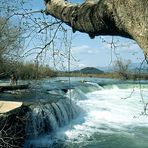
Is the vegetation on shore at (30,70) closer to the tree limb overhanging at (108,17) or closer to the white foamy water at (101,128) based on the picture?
the tree limb overhanging at (108,17)

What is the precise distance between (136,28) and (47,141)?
11.8 metres

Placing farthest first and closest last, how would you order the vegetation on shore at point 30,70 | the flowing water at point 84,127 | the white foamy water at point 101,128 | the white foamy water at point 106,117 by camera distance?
the white foamy water at point 106,117 < the white foamy water at point 101,128 < the flowing water at point 84,127 < the vegetation on shore at point 30,70

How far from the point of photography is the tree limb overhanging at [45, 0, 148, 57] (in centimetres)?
163

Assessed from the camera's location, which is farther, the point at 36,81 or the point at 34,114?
the point at 34,114

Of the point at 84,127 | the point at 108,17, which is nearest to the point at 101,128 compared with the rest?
the point at 84,127

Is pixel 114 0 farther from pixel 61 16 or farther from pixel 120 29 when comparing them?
pixel 61 16

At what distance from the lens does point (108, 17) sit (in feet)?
5.92

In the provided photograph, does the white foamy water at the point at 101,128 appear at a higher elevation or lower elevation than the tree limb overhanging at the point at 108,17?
lower

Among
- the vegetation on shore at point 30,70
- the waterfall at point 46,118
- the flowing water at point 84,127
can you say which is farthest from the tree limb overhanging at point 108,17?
the waterfall at point 46,118

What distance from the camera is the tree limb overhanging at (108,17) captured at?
1629 millimetres

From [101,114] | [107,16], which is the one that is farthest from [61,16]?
[101,114]

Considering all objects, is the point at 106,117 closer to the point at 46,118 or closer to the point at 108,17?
the point at 46,118

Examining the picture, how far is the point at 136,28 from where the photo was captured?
1.65m

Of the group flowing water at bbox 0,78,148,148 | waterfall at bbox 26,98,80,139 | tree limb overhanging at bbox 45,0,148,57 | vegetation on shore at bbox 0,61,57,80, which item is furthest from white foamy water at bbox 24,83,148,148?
tree limb overhanging at bbox 45,0,148,57
